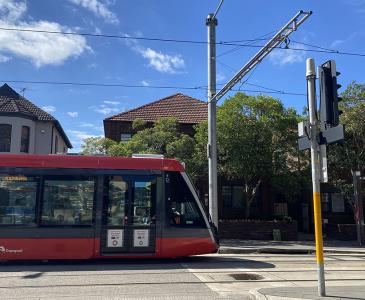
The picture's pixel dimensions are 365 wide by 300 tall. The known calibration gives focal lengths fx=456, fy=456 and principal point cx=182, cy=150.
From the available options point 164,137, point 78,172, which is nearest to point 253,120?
point 164,137

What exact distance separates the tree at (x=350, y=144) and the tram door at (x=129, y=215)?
15131 millimetres

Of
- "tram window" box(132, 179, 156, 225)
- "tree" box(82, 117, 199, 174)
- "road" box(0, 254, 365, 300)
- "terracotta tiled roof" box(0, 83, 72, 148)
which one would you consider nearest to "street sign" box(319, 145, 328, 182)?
"road" box(0, 254, 365, 300)

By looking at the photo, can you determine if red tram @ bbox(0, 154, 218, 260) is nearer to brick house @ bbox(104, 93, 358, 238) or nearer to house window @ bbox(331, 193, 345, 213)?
brick house @ bbox(104, 93, 358, 238)

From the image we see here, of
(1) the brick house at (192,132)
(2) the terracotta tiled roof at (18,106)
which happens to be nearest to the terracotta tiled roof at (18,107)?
(2) the terracotta tiled roof at (18,106)

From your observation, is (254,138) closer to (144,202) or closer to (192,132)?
(192,132)

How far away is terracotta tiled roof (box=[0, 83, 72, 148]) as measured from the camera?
30.7 m

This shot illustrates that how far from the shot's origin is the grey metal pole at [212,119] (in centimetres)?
1836

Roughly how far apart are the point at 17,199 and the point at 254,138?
556 inches

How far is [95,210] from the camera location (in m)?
12.2

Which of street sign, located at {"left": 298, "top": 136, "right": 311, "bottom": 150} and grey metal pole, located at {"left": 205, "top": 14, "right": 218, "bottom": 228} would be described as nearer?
street sign, located at {"left": 298, "top": 136, "right": 311, "bottom": 150}

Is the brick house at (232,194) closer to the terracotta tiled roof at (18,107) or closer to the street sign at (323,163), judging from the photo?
the terracotta tiled roof at (18,107)

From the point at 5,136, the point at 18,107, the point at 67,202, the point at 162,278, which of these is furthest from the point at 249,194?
the point at 18,107

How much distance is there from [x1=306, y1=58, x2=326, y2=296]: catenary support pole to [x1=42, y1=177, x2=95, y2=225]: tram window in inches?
255

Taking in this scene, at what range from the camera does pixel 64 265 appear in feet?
39.7
